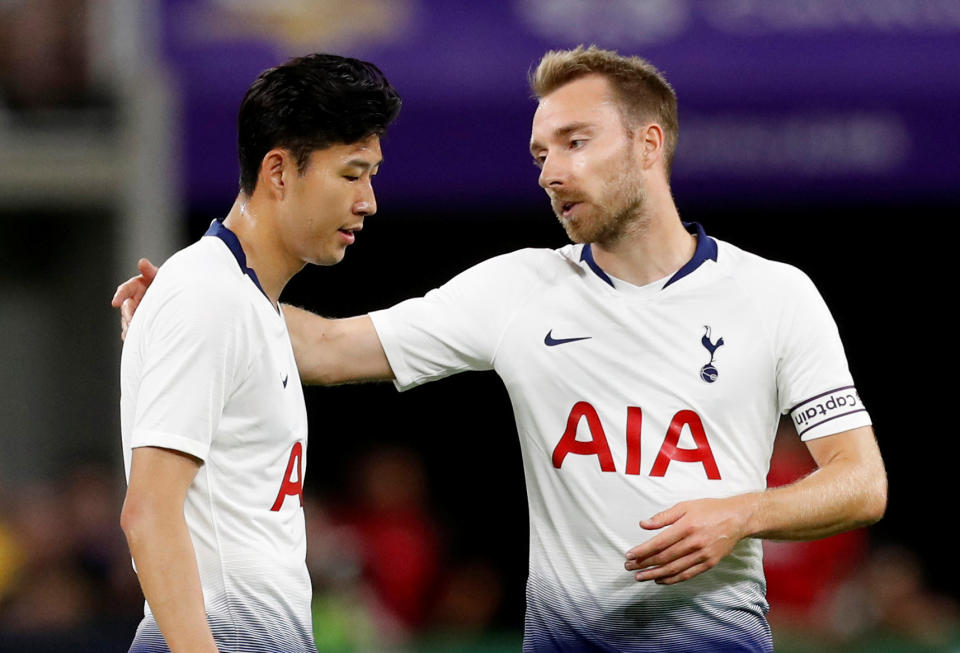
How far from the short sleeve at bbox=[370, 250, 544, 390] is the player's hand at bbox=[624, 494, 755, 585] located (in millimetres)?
839

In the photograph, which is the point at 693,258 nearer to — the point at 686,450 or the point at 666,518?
the point at 686,450

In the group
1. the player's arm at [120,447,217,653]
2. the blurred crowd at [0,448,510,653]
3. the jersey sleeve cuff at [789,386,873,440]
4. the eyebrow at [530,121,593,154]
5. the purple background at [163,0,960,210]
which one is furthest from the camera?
the purple background at [163,0,960,210]

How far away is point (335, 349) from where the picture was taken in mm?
4168

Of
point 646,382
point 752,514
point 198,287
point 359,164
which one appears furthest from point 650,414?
point 198,287

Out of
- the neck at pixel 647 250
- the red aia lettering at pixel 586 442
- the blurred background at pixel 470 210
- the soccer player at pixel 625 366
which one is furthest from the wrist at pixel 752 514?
the blurred background at pixel 470 210

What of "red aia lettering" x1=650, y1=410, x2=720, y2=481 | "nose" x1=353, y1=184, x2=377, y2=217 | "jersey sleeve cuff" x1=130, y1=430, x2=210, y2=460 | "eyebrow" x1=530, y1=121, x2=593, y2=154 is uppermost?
"eyebrow" x1=530, y1=121, x2=593, y2=154

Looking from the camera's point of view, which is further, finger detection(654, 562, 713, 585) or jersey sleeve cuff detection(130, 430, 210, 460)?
finger detection(654, 562, 713, 585)

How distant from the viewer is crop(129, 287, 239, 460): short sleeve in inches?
123

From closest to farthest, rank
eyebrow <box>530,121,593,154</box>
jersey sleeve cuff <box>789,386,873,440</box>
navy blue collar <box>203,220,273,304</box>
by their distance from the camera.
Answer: navy blue collar <box>203,220,273,304</box>
jersey sleeve cuff <box>789,386,873,440</box>
eyebrow <box>530,121,593,154</box>

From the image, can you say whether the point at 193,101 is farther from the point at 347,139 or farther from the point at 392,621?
the point at 347,139

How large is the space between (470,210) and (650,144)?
767 cm

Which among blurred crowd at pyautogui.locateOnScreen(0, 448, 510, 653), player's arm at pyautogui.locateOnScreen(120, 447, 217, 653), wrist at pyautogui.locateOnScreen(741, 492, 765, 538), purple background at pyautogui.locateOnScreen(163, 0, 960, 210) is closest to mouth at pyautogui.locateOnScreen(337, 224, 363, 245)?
player's arm at pyautogui.locateOnScreen(120, 447, 217, 653)

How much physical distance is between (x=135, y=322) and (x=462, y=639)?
5993mm

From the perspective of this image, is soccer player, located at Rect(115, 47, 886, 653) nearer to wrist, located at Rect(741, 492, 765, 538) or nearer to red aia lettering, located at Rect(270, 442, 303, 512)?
wrist, located at Rect(741, 492, 765, 538)
